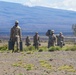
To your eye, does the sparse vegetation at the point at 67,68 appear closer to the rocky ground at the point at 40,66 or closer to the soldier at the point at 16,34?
the rocky ground at the point at 40,66

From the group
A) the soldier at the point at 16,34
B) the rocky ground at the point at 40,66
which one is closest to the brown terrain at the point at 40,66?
the rocky ground at the point at 40,66

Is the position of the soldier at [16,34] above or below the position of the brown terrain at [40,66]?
above

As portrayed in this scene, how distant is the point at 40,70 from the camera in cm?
1622

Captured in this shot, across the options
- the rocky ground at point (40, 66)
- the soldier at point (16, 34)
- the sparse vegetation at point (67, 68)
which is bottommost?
the sparse vegetation at point (67, 68)

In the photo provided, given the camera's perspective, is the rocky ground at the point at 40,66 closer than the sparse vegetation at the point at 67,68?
Yes

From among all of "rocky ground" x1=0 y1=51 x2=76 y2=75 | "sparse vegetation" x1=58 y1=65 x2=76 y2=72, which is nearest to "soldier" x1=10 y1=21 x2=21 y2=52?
"rocky ground" x1=0 y1=51 x2=76 y2=75

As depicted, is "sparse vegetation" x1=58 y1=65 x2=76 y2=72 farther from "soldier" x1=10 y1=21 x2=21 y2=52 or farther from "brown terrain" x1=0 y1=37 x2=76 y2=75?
"soldier" x1=10 y1=21 x2=21 y2=52

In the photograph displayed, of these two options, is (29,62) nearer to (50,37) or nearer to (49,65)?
(49,65)

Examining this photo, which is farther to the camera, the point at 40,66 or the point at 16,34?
the point at 16,34

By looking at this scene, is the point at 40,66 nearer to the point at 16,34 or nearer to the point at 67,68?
the point at 67,68

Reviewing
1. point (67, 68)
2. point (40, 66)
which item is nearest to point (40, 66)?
point (40, 66)

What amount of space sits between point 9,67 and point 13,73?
1799 mm

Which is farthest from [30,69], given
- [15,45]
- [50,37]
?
[50,37]

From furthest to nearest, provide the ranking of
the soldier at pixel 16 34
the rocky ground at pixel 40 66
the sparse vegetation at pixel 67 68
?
the soldier at pixel 16 34 < the sparse vegetation at pixel 67 68 < the rocky ground at pixel 40 66
